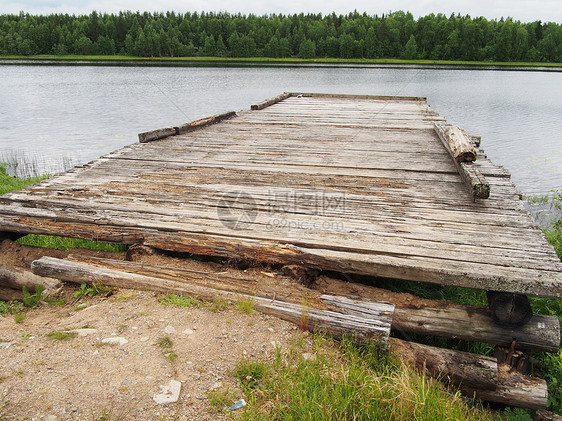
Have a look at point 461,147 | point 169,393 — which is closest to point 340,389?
point 169,393

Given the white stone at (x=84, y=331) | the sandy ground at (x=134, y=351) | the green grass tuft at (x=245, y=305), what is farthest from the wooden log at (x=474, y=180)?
the white stone at (x=84, y=331)

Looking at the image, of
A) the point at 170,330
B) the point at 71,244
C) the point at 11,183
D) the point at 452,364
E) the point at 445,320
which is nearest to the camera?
the point at 170,330

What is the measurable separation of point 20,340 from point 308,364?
2.01 m

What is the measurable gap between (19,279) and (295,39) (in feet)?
334

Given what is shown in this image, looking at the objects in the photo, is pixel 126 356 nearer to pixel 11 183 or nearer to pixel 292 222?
pixel 292 222

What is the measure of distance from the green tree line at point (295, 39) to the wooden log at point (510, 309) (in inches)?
3699

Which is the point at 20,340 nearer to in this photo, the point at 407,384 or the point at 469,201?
the point at 407,384

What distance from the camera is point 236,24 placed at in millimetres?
105625

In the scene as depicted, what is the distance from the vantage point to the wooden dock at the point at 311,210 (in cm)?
329

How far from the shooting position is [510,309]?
123 inches

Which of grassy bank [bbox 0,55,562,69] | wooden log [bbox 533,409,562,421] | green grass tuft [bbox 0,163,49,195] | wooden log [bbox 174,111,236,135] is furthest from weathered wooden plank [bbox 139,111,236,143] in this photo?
grassy bank [bbox 0,55,562,69]

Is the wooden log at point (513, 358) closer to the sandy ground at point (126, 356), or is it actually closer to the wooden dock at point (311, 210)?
the wooden dock at point (311, 210)

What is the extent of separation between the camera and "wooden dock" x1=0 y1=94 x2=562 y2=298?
329 centimetres

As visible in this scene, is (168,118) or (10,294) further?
(168,118)
